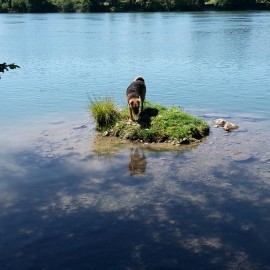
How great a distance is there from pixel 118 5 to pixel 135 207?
4620 inches

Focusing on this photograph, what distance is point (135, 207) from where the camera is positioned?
9961 millimetres

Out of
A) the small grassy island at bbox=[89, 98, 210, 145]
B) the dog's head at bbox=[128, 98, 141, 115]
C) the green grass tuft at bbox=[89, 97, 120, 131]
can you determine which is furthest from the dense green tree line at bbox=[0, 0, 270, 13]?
the dog's head at bbox=[128, 98, 141, 115]

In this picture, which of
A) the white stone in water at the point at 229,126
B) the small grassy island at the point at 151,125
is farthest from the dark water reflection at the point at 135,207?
the white stone in water at the point at 229,126

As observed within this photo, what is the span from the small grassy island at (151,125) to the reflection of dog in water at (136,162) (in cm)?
112

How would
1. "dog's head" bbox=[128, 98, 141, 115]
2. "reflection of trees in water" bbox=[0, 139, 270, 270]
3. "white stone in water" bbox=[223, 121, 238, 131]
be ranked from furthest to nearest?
"white stone in water" bbox=[223, 121, 238, 131]
"dog's head" bbox=[128, 98, 141, 115]
"reflection of trees in water" bbox=[0, 139, 270, 270]

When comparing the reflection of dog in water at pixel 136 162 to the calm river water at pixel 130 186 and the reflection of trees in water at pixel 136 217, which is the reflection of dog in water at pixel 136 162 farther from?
the reflection of trees in water at pixel 136 217

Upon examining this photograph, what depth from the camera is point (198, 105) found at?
810 inches

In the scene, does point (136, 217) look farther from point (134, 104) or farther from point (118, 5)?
point (118, 5)

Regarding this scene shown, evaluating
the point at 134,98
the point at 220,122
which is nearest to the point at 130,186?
the point at 134,98

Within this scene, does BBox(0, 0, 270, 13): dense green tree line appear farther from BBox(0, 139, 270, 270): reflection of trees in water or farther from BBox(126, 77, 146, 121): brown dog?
BBox(0, 139, 270, 270): reflection of trees in water

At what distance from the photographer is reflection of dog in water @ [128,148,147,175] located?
12367 millimetres

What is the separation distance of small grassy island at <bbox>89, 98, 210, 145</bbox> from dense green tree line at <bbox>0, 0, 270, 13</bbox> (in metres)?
104

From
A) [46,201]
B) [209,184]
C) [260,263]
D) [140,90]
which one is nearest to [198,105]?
[140,90]

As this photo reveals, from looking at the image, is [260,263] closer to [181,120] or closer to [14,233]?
[14,233]
